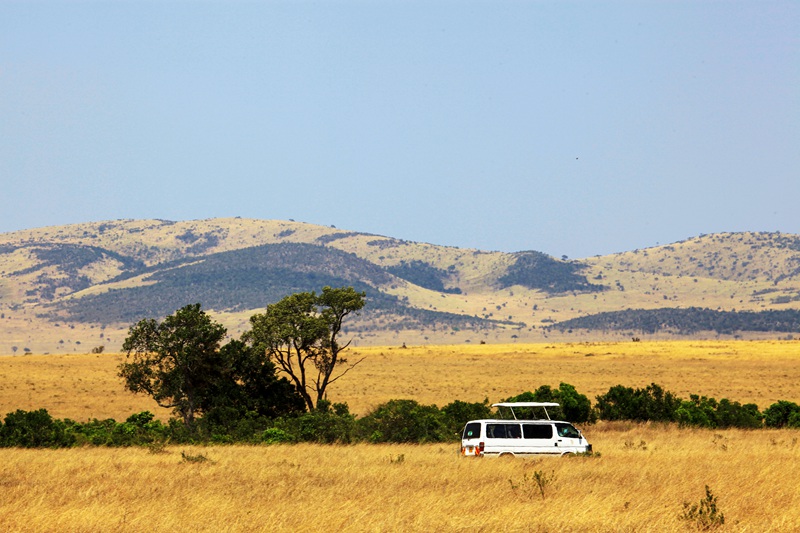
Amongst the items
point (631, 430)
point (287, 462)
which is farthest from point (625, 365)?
point (287, 462)

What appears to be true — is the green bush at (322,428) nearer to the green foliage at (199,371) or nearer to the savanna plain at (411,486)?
the savanna plain at (411,486)

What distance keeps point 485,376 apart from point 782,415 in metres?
41.3

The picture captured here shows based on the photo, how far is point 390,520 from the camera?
611 inches

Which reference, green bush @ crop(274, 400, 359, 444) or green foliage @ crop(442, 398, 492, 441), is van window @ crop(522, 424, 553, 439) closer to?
green foliage @ crop(442, 398, 492, 441)

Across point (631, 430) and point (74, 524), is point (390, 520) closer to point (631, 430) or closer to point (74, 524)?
point (74, 524)

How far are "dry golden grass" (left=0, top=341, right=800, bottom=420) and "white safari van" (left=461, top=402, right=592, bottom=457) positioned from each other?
24622mm

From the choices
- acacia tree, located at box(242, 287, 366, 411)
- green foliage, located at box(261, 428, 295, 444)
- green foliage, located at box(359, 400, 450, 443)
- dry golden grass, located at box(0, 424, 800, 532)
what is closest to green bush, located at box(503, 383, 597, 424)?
green foliage, located at box(359, 400, 450, 443)

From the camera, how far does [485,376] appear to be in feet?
259

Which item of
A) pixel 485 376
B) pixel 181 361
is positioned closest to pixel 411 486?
pixel 181 361

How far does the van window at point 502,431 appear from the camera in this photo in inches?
995

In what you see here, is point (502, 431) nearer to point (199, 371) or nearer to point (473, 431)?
point (473, 431)

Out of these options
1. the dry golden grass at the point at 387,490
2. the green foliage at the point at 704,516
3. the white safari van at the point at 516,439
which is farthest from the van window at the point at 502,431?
the green foliage at the point at 704,516

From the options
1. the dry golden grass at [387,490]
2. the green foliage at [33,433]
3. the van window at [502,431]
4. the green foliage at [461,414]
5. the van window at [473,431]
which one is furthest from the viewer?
the green foliage at [461,414]

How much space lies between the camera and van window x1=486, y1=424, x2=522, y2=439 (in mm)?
25281
